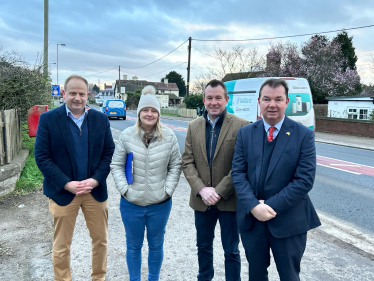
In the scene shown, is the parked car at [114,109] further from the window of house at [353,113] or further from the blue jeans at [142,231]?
the blue jeans at [142,231]

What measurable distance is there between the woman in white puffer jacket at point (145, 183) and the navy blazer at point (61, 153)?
19 centimetres

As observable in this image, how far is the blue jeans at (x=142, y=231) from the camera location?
8.59ft

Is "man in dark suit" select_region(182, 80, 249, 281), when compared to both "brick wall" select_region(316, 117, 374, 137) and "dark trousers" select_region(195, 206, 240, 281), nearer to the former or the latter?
"dark trousers" select_region(195, 206, 240, 281)

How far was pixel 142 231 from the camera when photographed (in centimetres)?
264

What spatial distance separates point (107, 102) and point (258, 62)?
55.6 ft

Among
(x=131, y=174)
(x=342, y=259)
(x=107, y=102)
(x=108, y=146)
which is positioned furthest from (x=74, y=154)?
(x=107, y=102)

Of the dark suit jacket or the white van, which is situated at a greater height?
the white van

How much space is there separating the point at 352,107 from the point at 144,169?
24229 millimetres

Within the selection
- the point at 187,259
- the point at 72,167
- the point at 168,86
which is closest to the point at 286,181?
the point at 187,259

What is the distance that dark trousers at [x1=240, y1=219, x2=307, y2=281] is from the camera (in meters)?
2.16

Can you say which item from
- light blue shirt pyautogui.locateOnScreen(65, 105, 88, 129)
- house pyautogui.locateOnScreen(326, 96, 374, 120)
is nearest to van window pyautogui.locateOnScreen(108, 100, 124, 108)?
house pyautogui.locateOnScreen(326, 96, 374, 120)

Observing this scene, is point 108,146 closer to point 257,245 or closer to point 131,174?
point 131,174

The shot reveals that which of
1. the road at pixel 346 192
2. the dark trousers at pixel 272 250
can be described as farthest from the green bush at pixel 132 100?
the dark trousers at pixel 272 250

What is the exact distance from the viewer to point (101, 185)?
2777 millimetres
